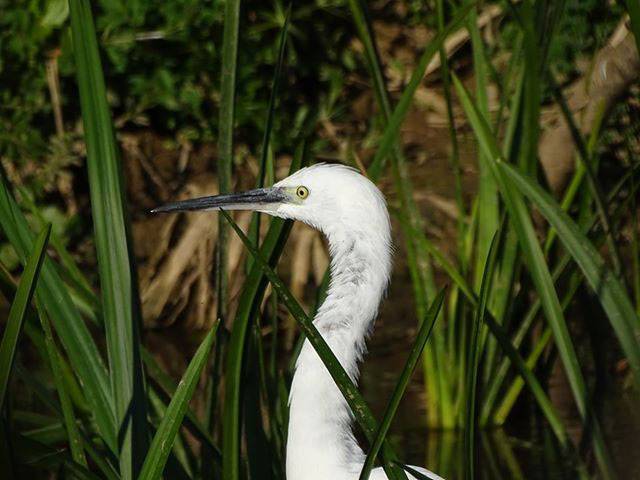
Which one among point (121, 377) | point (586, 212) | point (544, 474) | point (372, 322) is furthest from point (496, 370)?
point (121, 377)

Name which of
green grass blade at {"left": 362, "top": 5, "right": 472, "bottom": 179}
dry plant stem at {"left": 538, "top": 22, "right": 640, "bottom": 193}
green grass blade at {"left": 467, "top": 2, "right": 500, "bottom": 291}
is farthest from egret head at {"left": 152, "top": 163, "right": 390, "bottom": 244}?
dry plant stem at {"left": 538, "top": 22, "right": 640, "bottom": 193}

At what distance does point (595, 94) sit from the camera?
3730 mm

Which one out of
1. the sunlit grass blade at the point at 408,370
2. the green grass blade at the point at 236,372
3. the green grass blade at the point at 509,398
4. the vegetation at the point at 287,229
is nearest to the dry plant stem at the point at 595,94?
the vegetation at the point at 287,229

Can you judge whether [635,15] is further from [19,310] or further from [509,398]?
[509,398]

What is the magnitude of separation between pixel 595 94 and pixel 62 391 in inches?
94.5

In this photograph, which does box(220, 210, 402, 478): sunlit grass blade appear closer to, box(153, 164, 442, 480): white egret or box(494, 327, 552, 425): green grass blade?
box(153, 164, 442, 480): white egret

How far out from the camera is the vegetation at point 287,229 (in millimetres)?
1928

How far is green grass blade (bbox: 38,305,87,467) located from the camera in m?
1.86

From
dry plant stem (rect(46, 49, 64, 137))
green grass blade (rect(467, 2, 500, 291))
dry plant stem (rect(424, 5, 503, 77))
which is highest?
dry plant stem (rect(424, 5, 503, 77))

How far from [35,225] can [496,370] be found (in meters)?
2.25

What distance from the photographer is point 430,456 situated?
3.67 meters

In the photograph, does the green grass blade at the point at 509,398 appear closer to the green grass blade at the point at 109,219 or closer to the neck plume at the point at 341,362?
the neck plume at the point at 341,362

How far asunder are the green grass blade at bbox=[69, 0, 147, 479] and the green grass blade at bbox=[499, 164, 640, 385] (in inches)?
30.5

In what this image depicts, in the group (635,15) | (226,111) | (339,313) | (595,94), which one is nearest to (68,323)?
(339,313)
